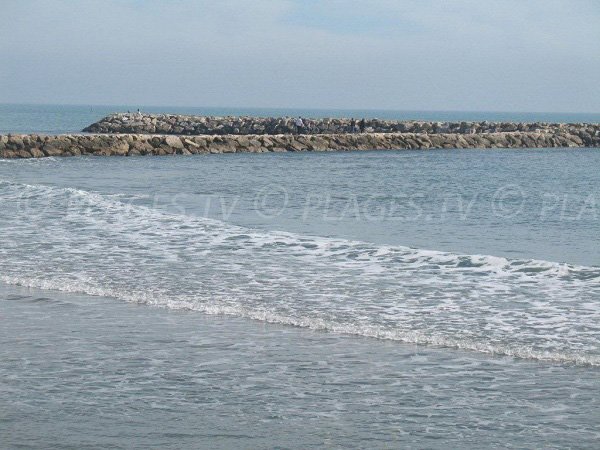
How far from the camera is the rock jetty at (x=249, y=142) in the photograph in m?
43.8

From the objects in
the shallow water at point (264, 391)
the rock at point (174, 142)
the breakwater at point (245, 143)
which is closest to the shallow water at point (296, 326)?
the shallow water at point (264, 391)

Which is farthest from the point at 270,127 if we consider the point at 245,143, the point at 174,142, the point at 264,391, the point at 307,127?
the point at 264,391

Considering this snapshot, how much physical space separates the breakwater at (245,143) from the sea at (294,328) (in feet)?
Answer: 73.6

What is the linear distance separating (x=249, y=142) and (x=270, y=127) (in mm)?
11525

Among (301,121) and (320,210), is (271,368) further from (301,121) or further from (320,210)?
(301,121)

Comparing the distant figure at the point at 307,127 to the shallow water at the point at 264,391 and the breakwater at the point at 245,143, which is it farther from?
the shallow water at the point at 264,391

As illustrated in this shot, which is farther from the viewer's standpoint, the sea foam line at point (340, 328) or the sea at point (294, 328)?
the sea foam line at point (340, 328)

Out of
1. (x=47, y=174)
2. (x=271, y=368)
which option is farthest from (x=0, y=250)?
(x=47, y=174)

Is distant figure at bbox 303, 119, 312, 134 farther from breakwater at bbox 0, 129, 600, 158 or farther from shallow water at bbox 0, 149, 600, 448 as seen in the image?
shallow water at bbox 0, 149, 600, 448

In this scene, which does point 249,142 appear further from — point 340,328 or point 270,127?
point 340,328

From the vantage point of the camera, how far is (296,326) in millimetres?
9344

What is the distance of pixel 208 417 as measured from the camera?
20.9 ft

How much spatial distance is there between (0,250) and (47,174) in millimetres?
17922

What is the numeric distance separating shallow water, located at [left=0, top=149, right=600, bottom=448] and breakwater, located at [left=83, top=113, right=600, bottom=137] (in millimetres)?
39178
